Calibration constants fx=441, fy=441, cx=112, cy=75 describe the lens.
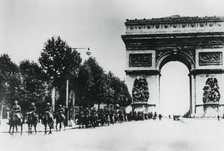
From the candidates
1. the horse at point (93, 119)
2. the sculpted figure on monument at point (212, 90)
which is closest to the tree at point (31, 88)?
the horse at point (93, 119)

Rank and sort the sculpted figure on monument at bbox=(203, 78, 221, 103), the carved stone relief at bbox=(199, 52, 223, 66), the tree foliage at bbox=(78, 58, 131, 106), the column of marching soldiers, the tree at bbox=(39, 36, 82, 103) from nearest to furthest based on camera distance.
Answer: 1. the column of marching soldiers
2. the tree at bbox=(39, 36, 82, 103)
3. the sculpted figure on monument at bbox=(203, 78, 221, 103)
4. the carved stone relief at bbox=(199, 52, 223, 66)
5. the tree foliage at bbox=(78, 58, 131, 106)

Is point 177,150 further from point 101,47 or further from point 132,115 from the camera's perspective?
point 132,115

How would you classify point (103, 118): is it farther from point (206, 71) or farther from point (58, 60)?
point (206, 71)

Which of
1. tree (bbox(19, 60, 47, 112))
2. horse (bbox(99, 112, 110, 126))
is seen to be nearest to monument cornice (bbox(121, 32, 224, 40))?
tree (bbox(19, 60, 47, 112))

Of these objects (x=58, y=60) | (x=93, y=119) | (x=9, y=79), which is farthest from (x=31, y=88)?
(x=93, y=119)

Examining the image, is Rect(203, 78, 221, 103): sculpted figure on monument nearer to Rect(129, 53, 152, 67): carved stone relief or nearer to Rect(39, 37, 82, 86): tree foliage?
Rect(129, 53, 152, 67): carved stone relief
